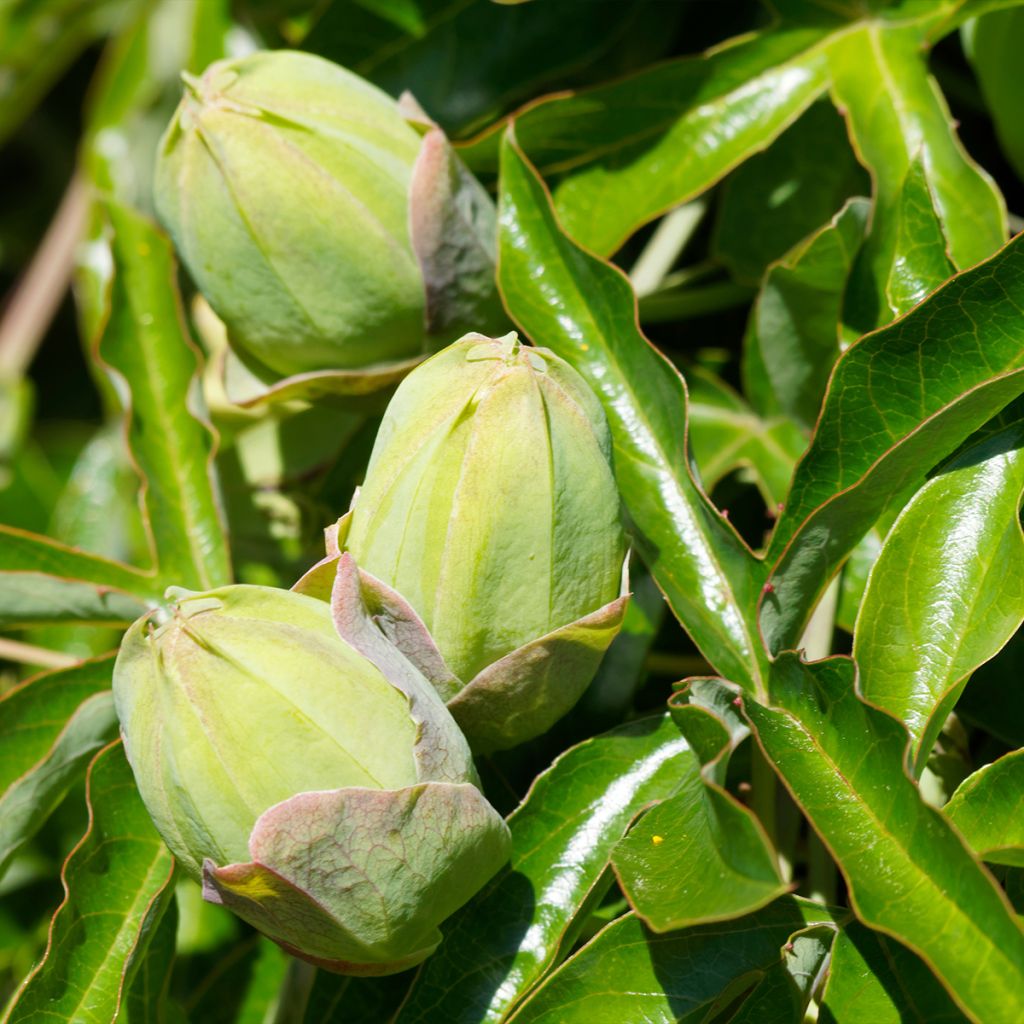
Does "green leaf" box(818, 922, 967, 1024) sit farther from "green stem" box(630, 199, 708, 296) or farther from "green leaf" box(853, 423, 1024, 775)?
"green stem" box(630, 199, 708, 296)

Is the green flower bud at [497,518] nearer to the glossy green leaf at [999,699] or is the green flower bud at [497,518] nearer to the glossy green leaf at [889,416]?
the glossy green leaf at [889,416]

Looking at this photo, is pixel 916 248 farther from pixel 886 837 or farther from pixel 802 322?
pixel 886 837

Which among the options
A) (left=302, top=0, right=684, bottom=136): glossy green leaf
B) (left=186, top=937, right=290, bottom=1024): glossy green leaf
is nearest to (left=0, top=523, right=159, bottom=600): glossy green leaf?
(left=186, top=937, right=290, bottom=1024): glossy green leaf

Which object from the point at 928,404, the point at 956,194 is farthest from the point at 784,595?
the point at 956,194

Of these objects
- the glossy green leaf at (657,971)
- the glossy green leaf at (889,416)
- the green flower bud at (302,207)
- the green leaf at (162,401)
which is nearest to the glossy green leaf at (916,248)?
the glossy green leaf at (889,416)

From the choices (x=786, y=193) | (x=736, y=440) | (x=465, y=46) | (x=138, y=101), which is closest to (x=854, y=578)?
(x=736, y=440)
